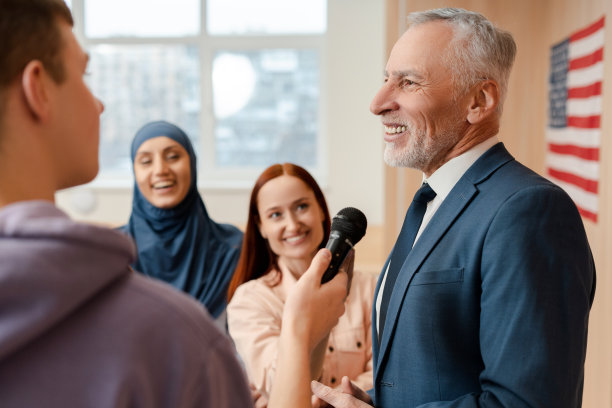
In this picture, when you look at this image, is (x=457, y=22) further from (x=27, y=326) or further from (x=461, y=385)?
(x=27, y=326)

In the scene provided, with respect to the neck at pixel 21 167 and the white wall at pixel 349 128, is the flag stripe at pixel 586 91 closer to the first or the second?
the neck at pixel 21 167

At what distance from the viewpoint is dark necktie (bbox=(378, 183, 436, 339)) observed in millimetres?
1216

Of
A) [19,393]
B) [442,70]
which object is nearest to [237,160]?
[442,70]

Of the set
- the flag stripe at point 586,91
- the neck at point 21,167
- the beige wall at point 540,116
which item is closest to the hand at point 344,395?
the neck at point 21,167

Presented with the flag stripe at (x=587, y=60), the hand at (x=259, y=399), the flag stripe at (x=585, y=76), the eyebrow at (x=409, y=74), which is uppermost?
the flag stripe at (x=587, y=60)

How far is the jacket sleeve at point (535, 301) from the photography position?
0.95 m

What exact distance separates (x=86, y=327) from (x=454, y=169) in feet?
2.78

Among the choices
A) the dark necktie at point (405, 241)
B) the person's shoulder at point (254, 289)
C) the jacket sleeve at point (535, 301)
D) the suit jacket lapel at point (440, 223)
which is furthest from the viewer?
the person's shoulder at point (254, 289)

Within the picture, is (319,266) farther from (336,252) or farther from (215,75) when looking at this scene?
(215,75)

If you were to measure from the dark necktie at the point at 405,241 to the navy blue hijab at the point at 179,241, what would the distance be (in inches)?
66.0

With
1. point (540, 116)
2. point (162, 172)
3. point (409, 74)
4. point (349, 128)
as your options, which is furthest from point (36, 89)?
point (349, 128)

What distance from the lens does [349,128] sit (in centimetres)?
589

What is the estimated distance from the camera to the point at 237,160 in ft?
21.0

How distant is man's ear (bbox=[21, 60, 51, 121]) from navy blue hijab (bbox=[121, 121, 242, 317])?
7.39 ft
